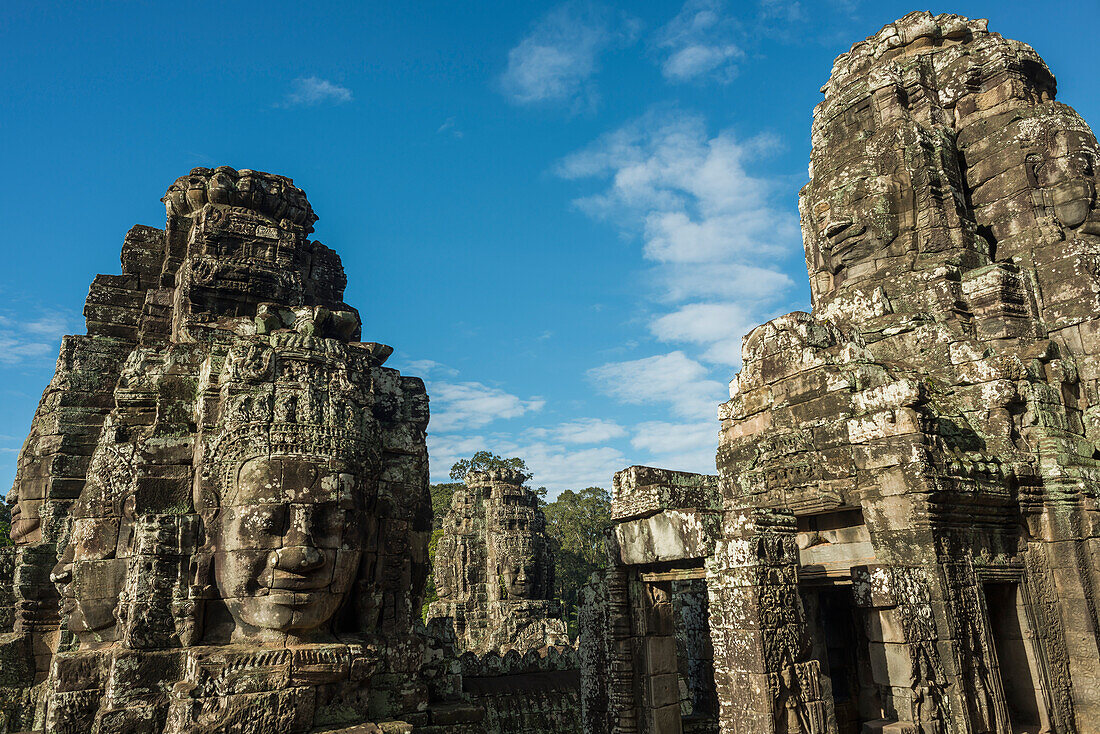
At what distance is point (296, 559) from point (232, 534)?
2.14ft

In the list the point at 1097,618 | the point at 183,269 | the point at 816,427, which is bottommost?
the point at 1097,618

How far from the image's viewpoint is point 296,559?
605 cm

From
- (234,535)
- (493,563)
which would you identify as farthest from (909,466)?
(493,563)

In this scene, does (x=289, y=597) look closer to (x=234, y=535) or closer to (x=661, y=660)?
(x=234, y=535)

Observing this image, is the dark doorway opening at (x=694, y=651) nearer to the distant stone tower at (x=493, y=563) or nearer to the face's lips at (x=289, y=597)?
the face's lips at (x=289, y=597)

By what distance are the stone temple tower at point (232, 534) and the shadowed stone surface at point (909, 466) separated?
3160 mm

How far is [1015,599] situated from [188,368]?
30.5 feet

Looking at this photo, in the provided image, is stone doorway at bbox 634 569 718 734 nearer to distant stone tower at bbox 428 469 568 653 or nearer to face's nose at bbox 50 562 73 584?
face's nose at bbox 50 562 73 584

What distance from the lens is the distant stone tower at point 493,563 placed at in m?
21.9

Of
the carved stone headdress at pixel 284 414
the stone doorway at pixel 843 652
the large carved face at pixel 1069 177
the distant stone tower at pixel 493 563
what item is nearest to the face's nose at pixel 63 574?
the carved stone headdress at pixel 284 414

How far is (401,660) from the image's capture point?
6980 mm

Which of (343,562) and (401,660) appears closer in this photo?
(343,562)

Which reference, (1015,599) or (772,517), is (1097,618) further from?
(772,517)

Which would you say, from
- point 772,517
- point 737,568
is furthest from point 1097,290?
point 737,568
